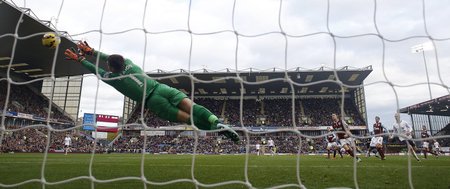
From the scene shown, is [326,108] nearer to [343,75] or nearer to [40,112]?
[343,75]

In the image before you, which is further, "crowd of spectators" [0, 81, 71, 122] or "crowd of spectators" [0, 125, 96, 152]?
"crowd of spectators" [0, 81, 71, 122]

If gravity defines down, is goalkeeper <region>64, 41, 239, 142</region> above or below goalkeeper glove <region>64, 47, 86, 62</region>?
below

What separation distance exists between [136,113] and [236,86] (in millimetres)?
12940

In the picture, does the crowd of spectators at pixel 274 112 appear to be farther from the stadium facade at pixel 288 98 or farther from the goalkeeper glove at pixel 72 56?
the goalkeeper glove at pixel 72 56

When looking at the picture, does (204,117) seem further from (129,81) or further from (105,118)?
(105,118)

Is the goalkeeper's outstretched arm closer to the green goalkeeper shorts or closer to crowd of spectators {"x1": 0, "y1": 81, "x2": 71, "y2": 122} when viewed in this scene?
the green goalkeeper shorts

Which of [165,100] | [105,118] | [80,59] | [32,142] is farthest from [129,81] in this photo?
[105,118]

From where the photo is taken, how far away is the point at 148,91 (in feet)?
15.9

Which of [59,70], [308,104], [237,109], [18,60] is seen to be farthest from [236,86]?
[18,60]

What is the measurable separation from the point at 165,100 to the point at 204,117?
623 millimetres

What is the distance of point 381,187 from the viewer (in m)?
4.48

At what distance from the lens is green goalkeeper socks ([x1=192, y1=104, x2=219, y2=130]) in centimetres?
482

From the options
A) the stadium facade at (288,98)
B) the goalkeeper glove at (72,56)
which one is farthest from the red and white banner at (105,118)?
the goalkeeper glove at (72,56)

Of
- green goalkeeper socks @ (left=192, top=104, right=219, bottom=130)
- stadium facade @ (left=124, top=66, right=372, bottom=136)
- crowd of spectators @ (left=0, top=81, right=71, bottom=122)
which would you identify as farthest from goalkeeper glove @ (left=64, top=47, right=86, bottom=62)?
crowd of spectators @ (left=0, top=81, right=71, bottom=122)
